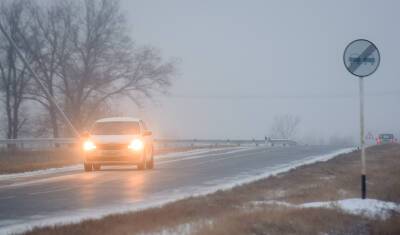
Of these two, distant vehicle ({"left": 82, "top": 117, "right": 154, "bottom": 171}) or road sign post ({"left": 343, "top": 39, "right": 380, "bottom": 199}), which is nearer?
road sign post ({"left": 343, "top": 39, "right": 380, "bottom": 199})

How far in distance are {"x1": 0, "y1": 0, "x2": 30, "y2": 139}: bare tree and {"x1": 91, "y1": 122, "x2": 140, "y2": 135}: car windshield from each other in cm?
2584

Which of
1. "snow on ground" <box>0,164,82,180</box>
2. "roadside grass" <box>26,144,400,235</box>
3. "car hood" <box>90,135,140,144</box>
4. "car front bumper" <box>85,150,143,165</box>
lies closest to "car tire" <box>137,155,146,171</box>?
"car front bumper" <box>85,150,143,165</box>

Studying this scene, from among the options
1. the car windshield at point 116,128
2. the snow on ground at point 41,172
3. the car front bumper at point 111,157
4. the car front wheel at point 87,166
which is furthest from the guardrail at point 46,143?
the car front bumper at point 111,157

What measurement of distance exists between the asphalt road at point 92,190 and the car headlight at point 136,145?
0.88 m

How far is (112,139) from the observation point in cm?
2881

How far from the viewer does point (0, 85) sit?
55125mm

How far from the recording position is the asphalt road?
Result: 48.2 feet

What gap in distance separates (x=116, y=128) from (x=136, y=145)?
1.75 meters

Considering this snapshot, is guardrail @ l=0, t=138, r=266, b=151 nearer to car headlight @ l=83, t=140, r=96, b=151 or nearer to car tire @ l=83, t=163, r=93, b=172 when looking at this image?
car tire @ l=83, t=163, r=93, b=172

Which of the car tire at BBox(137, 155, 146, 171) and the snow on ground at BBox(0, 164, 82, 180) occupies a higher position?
the car tire at BBox(137, 155, 146, 171)

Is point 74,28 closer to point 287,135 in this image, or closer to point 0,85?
point 0,85

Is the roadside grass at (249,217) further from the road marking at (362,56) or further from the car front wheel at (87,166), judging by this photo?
the car front wheel at (87,166)

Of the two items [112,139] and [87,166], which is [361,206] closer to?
[112,139]

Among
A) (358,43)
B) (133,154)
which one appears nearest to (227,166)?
(133,154)
